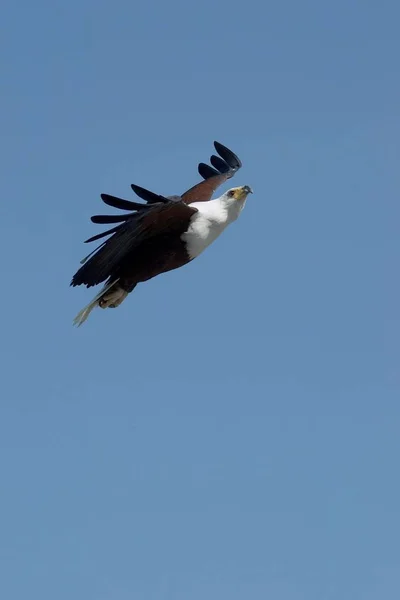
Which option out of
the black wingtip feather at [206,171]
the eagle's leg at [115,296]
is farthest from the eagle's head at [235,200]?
the black wingtip feather at [206,171]

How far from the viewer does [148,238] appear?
477 inches

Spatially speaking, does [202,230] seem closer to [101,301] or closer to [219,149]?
[101,301]

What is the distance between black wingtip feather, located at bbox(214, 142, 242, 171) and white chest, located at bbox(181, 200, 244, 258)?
85.2 inches

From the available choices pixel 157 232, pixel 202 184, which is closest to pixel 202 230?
pixel 157 232

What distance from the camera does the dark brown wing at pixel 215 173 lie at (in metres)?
13.9

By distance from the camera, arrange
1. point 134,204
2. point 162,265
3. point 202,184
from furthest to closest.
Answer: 1. point 202,184
2. point 162,265
3. point 134,204

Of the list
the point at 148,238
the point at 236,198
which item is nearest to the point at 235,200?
the point at 236,198

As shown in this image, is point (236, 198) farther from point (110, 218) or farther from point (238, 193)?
point (110, 218)

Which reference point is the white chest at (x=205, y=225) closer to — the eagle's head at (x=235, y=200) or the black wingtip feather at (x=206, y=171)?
the eagle's head at (x=235, y=200)

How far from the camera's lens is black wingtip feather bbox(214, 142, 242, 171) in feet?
48.1

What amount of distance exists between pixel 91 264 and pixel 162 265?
2.23 ft

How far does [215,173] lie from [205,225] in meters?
2.35

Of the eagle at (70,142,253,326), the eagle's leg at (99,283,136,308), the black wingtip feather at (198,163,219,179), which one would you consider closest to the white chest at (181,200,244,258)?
the eagle at (70,142,253,326)

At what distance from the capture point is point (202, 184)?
1415cm
